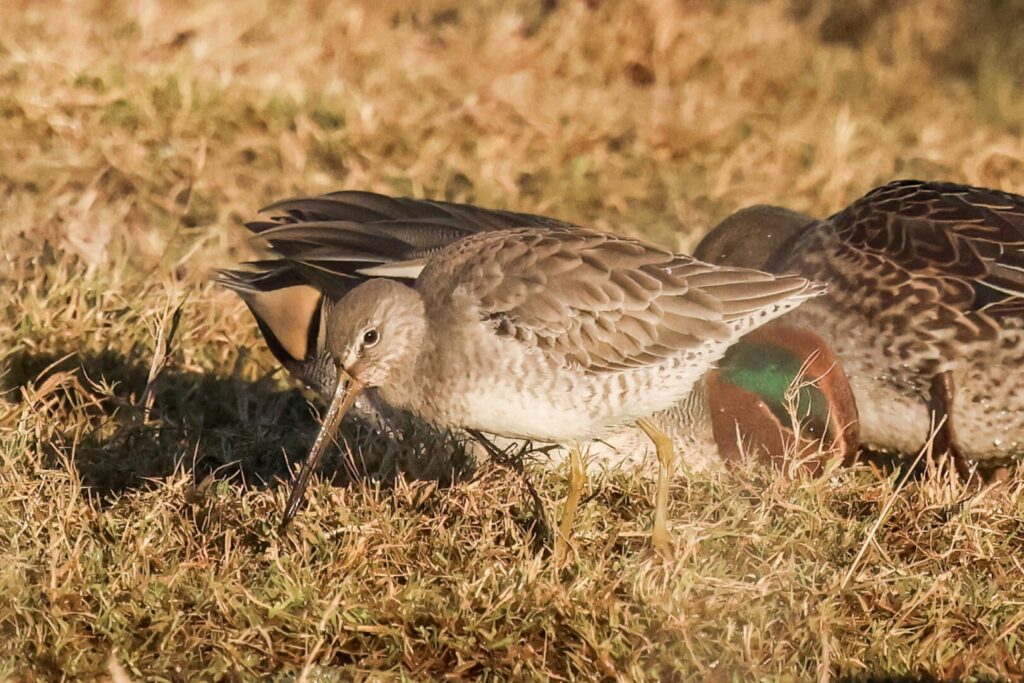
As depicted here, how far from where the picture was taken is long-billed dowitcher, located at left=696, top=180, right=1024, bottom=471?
15.2 feet

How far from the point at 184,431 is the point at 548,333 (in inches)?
54.1

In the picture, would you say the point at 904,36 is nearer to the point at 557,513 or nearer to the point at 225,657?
the point at 557,513

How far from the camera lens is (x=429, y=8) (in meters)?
8.29

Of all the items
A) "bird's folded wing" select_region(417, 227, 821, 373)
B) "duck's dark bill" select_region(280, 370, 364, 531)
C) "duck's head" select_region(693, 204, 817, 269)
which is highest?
"bird's folded wing" select_region(417, 227, 821, 373)

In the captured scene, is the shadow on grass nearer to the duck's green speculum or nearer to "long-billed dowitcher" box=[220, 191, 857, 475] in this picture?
"long-billed dowitcher" box=[220, 191, 857, 475]

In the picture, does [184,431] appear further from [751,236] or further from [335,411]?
[751,236]

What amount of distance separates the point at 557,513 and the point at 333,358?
2.45 feet

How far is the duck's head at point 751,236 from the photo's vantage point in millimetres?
5285

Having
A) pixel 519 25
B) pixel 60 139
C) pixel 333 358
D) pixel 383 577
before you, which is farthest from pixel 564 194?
pixel 383 577

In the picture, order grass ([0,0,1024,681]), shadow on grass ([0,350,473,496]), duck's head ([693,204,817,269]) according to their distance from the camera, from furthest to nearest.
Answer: duck's head ([693,204,817,269]), shadow on grass ([0,350,473,496]), grass ([0,0,1024,681])

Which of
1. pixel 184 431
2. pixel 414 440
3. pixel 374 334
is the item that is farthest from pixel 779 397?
pixel 184 431

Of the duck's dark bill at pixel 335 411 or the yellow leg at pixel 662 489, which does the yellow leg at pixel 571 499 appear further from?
the duck's dark bill at pixel 335 411

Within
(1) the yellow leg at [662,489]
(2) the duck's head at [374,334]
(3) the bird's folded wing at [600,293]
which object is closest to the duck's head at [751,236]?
(3) the bird's folded wing at [600,293]

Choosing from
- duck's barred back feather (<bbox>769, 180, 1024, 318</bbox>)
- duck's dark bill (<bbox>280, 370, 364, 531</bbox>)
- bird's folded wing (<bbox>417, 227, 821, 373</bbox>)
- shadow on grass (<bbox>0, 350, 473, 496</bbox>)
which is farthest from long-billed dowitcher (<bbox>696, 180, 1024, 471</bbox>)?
duck's dark bill (<bbox>280, 370, 364, 531</bbox>)
